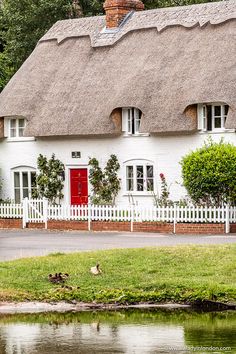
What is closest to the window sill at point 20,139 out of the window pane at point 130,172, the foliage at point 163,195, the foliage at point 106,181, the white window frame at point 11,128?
the white window frame at point 11,128

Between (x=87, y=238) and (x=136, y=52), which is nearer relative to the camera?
(x=87, y=238)

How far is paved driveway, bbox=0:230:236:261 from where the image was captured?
Result: 109ft

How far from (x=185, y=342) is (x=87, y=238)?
1886 centimetres

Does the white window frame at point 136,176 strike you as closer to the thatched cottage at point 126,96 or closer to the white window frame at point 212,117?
the thatched cottage at point 126,96

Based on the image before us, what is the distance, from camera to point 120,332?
2133 centimetres

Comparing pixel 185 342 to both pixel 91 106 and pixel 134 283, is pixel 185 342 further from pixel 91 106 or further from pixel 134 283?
pixel 91 106

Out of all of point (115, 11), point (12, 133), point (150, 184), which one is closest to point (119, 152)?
point (150, 184)

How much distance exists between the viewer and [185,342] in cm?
2023

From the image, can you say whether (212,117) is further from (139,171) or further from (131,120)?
(139,171)

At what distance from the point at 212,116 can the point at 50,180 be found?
8.70 m

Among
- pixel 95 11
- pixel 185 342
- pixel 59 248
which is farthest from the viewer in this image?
pixel 95 11

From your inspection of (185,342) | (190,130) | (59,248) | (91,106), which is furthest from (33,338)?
(91,106)

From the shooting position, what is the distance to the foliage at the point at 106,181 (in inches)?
1896

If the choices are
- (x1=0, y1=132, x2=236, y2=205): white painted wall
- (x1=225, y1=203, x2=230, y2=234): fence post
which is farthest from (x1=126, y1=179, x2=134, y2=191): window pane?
(x1=225, y1=203, x2=230, y2=234): fence post
